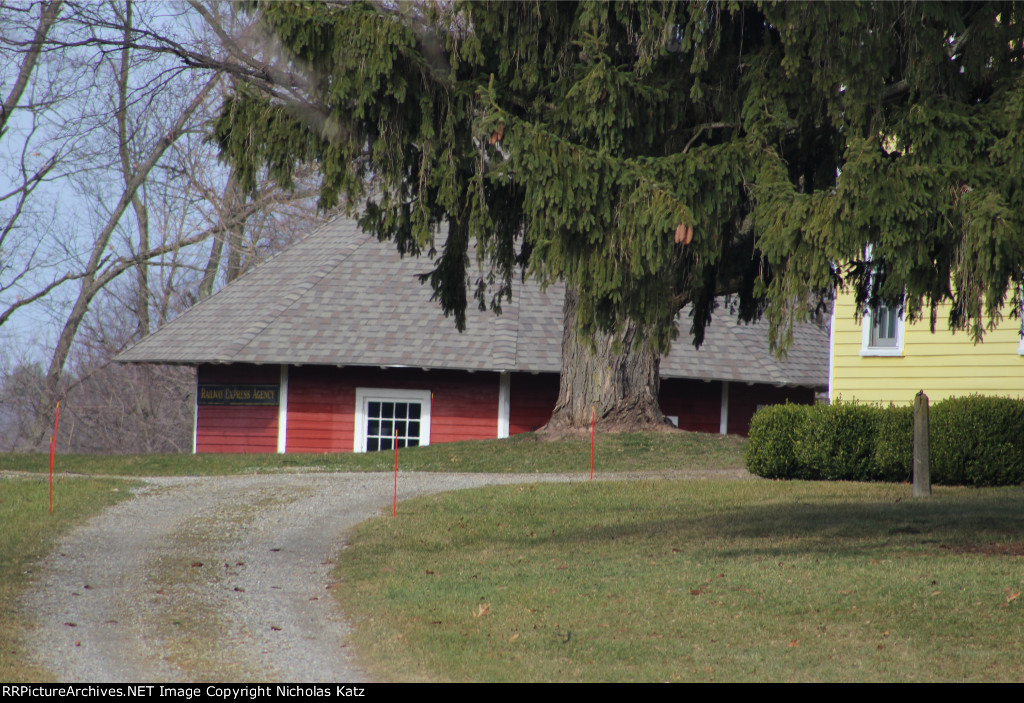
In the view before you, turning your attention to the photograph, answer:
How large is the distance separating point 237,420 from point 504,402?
569 cm

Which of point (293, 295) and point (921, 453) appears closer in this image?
point (921, 453)

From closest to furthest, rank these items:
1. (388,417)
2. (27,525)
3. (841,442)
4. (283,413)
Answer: (27,525) < (841,442) < (283,413) < (388,417)

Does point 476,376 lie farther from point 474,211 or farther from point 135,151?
point 474,211

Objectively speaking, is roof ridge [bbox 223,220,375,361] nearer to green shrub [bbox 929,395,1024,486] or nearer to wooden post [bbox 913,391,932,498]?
green shrub [bbox 929,395,1024,486]

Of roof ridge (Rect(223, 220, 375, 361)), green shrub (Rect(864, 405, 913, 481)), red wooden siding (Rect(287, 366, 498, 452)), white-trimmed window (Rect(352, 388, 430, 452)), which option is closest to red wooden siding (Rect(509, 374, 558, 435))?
red wooden siding (Rect(287, 366, 498, 452))

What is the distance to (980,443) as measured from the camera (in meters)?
14.7

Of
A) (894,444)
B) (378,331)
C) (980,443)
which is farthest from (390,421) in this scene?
(980,443)

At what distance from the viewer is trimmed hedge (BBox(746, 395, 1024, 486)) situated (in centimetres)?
1467

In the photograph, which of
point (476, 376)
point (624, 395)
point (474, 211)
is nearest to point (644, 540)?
point (474, 211)

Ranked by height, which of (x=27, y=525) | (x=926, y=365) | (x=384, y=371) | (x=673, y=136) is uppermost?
(x=673, y=136)

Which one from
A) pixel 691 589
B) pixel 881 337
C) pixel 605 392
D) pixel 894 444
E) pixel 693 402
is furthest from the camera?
pixel 693 402

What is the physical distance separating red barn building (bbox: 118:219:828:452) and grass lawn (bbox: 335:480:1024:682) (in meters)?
9.79

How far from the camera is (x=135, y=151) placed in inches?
1180

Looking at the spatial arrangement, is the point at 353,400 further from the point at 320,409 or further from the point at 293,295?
the point at 293,295
